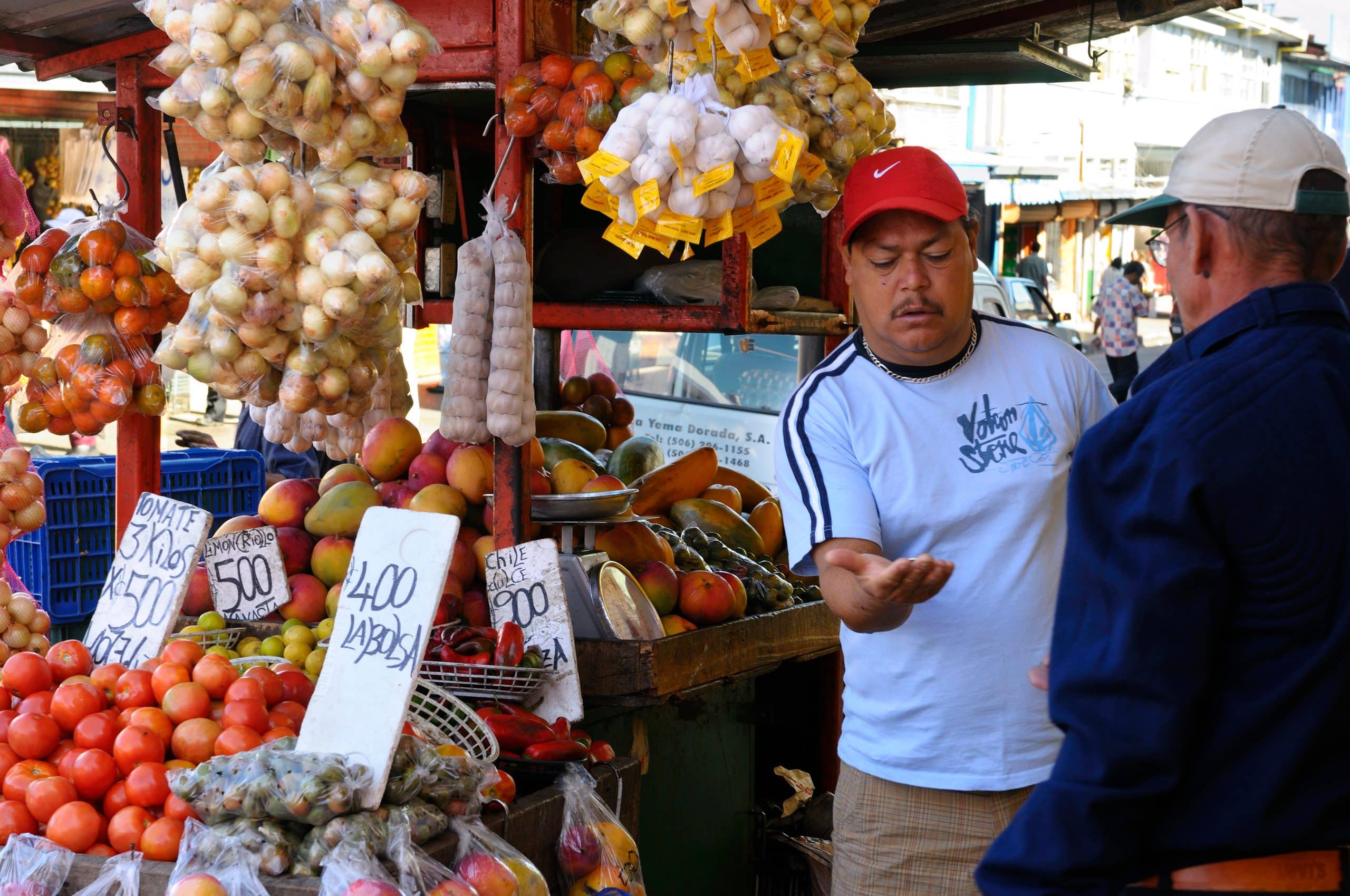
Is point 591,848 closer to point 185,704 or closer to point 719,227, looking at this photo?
point 185,704

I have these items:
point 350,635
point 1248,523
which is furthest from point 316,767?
point 1248,523

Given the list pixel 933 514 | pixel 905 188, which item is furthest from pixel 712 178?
pixel 933 514

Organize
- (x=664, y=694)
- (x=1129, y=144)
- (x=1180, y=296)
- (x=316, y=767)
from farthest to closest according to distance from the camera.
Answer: (x=1129, y=144), (x=664, y=694), (x=316, y=767), (x=1180, y=296)

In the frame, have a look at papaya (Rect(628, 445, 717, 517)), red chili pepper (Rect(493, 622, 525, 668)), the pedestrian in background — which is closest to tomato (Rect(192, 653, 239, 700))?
red chili pepper (Rect(493, 622, 525, 668))

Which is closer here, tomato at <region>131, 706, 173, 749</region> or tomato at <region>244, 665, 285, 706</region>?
tomato at <region>131, 706, 173, 749</region>

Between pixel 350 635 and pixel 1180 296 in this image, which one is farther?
pixel 350 635

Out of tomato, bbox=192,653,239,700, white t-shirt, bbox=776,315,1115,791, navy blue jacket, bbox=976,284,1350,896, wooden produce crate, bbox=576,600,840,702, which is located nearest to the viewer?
navy blue jacket, bbox=976,284,1350,896

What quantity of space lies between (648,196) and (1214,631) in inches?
55.2

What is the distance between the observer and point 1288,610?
4.21ft

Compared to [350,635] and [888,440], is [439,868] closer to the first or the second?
[350,635]

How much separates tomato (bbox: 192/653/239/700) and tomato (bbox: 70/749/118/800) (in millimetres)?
206

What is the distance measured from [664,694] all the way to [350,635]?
3.41ft

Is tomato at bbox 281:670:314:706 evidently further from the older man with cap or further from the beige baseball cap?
the beige baseball cap

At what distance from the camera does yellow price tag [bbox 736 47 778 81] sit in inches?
96.3
